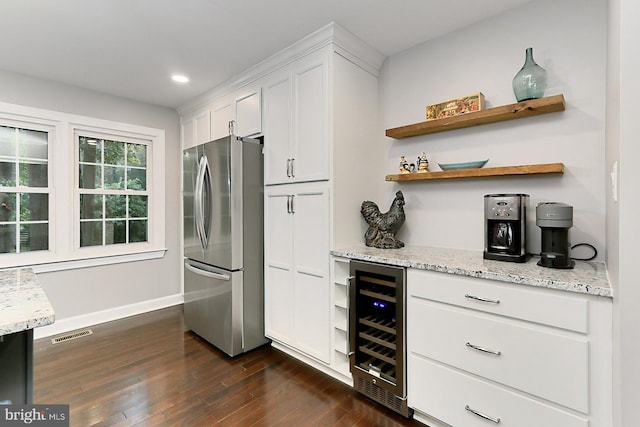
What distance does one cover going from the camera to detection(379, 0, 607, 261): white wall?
1.70 m

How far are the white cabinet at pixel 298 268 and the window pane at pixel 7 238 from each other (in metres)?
2.54

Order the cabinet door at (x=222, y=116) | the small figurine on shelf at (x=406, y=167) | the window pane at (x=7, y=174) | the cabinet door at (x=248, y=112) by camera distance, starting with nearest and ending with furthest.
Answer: the small figurine on shelf at (x=406, y=167)
the cabinet door at (x=248, y=112)
the window pane at (x=7, y=174)
the cabinet door at (x=222, y=116)

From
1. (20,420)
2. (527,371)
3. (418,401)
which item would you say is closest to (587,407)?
(527,371)

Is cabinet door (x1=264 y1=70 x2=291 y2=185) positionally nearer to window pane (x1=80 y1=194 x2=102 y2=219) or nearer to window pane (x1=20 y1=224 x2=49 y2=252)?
window pane (x1=80 y1=194 x2=102 y2=219)

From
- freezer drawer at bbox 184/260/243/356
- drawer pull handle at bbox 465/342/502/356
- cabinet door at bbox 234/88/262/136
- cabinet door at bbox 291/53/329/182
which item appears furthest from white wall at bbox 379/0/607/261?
freezer drawer at bbox 184/260/243/356

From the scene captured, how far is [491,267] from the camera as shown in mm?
1568

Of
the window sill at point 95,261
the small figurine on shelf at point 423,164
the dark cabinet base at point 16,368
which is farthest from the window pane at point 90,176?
the small figurine on shelf at point 423,164

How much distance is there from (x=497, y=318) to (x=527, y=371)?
243 millimetres

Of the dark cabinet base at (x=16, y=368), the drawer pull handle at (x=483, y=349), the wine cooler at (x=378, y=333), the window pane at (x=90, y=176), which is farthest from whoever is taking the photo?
the window pane at (x=90, y=176)

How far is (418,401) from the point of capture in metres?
1.74

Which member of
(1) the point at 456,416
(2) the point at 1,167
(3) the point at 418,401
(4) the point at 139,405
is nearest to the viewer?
(1) the point at 456,416

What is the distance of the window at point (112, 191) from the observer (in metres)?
3.34

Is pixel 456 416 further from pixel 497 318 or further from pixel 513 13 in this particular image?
pixel 513 13

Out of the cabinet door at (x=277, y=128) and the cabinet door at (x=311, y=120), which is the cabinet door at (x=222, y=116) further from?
the cabinet door at (x=311, y=120)
